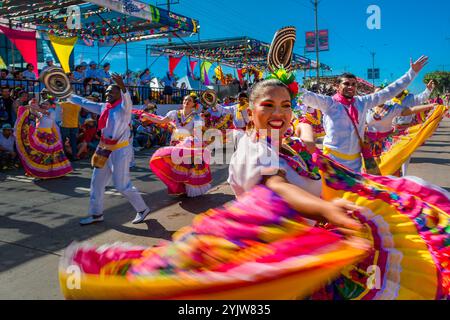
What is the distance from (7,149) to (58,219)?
4.98 m

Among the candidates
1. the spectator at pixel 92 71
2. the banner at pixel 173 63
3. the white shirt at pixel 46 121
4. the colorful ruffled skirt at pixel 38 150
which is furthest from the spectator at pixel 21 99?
the banner at pixel 173 63

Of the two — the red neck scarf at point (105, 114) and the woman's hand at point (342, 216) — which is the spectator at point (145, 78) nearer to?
the red neck scarf at point (105, 114)

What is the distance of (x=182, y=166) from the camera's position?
20.2 ft

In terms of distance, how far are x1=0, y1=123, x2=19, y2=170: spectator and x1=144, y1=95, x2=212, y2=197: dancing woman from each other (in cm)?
465

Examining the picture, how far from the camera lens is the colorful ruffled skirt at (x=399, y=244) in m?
1.64

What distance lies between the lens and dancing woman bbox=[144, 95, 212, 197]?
241 inches

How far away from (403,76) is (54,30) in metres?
14.3

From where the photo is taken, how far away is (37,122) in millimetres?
8047

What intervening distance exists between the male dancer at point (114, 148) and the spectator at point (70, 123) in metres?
5.47

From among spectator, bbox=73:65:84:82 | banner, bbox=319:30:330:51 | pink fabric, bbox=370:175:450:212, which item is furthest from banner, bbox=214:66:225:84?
banner, bbox=319:30:330:51

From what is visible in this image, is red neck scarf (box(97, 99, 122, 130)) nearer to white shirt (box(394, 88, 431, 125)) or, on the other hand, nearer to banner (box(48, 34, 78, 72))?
white shirt (box(394, 88, 431, 125))

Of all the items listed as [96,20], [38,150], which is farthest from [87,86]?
[38,150]
